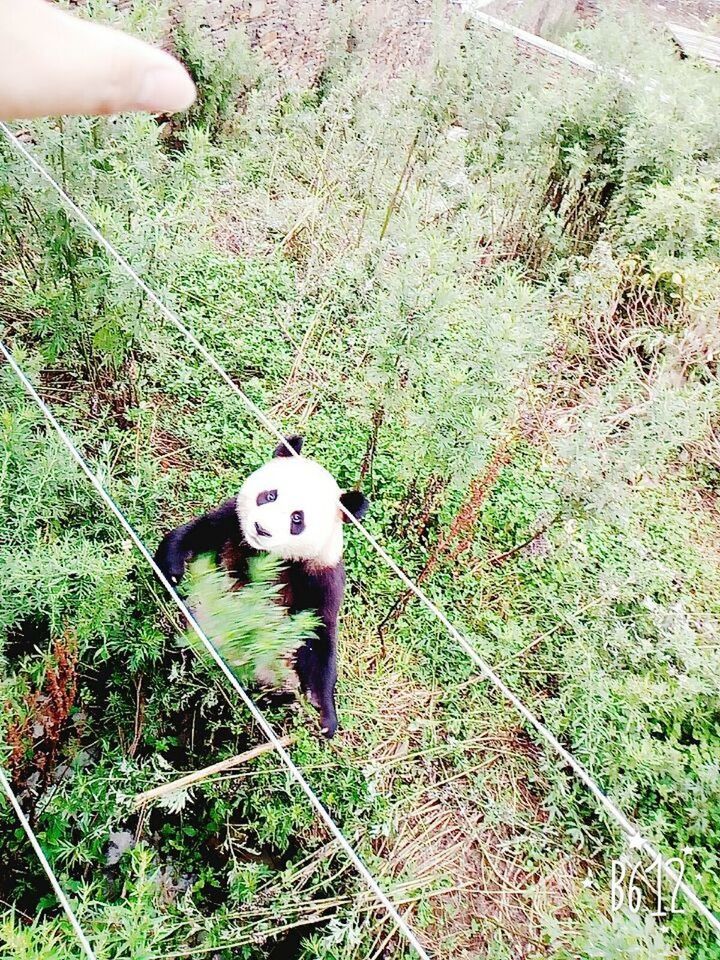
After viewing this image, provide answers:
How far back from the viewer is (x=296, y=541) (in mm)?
2516

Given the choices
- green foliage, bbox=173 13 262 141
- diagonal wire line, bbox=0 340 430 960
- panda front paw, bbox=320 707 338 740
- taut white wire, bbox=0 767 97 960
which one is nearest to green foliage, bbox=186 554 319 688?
diagonal wire line, bbox=0 340 430 960

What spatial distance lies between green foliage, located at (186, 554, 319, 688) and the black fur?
0.31 meters

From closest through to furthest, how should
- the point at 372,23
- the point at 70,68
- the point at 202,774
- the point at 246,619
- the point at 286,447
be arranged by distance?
the point at 70,68 → the point at 246,619 → the point at 202,774 → the point at 286,447 → the point at 372,23

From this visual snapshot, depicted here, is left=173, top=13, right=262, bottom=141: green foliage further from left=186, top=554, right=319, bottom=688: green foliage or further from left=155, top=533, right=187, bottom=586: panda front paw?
left=186, top=554, right=319, bottom=688: green foliage

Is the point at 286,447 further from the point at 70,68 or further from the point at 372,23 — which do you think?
the point at 372,23

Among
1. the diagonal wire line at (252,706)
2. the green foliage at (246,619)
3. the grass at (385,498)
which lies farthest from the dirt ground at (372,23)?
the green foliage at (246,619)

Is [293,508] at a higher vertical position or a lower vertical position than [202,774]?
higher

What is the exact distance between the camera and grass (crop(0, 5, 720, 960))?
7.55 ft

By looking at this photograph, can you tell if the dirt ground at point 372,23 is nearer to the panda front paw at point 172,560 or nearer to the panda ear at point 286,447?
the panda ear at point 286,447

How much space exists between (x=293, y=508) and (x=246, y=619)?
1.73 feet

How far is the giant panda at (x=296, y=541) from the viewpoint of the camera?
8.20 feet

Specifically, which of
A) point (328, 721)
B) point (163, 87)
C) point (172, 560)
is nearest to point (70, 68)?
point (163, 87)

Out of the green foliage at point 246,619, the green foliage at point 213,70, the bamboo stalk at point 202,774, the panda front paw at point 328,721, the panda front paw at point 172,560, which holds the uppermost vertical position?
the green foliage at point 213,70

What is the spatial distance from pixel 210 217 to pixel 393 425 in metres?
1.82
